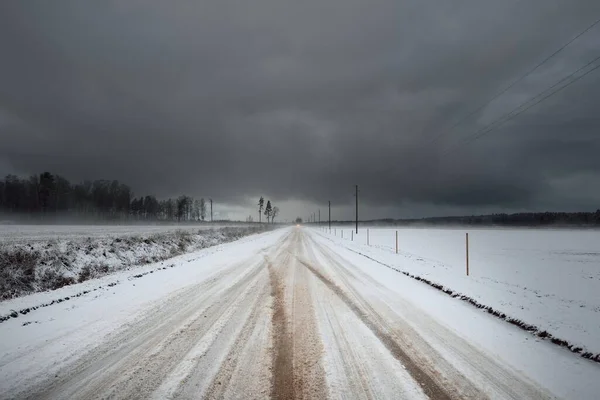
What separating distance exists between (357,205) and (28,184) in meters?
103

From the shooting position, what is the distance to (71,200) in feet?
319

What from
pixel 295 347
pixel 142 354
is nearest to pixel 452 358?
pixel 295 347

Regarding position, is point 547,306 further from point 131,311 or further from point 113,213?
point 113,213

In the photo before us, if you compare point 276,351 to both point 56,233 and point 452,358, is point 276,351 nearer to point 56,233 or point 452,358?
point 452,358

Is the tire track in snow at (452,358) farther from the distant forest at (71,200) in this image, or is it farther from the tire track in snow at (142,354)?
the distant forest at (71,200)

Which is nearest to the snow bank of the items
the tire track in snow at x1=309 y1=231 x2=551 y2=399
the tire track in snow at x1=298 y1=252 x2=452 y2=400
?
the tire track in snow at x1=298 y1=252 x2=452 y2=400

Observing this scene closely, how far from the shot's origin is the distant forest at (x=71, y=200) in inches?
3131

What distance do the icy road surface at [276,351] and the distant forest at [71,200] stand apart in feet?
295

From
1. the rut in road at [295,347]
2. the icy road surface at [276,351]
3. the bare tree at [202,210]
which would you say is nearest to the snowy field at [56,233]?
the icy road surface at [276,351]

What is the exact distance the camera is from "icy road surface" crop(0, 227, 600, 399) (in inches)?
Result: 134

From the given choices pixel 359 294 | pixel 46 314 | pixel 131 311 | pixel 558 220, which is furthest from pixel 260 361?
pixel 558 220

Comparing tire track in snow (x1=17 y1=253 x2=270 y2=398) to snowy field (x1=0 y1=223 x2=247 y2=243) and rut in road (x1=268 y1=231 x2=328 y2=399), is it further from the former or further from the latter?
snowy field (x1=0 y1=223 x2=247 y2=243)

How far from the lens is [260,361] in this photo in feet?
13.2

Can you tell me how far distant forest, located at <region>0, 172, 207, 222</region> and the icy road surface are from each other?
90.0 m
